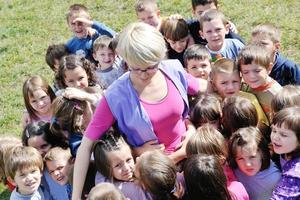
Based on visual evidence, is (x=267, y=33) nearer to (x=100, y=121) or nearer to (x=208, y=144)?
(x=208, y=144)

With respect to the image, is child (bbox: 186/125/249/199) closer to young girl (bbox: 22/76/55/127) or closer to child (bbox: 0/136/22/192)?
child (bbox: 0/136/22/192)

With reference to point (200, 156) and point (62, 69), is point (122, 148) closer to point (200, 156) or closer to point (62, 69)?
point (200, 156)

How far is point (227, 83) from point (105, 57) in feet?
6.53

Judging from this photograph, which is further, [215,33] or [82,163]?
[215,33]

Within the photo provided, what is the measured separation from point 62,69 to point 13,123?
6.70 feet

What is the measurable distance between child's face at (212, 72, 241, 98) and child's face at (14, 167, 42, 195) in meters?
1.77

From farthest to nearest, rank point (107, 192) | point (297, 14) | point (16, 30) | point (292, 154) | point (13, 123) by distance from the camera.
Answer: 1. point (16, 30)
2. point (297, 14)
3. point (13, 123)
4. point (292, 154)
5. point (107, 192)

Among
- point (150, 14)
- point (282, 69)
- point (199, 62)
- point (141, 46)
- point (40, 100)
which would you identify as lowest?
point (282, 69)

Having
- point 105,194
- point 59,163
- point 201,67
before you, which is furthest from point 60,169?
point 201,67

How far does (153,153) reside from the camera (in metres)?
3.56

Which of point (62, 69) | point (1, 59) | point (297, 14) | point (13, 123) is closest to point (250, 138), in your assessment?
point (62, 69)

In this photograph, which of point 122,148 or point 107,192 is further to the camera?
point 122,148

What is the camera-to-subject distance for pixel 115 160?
12.7 ft

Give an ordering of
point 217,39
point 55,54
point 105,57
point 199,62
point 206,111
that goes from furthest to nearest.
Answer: point 55,54, point 105,57, point 217,39, point 199,62, point 206,111
